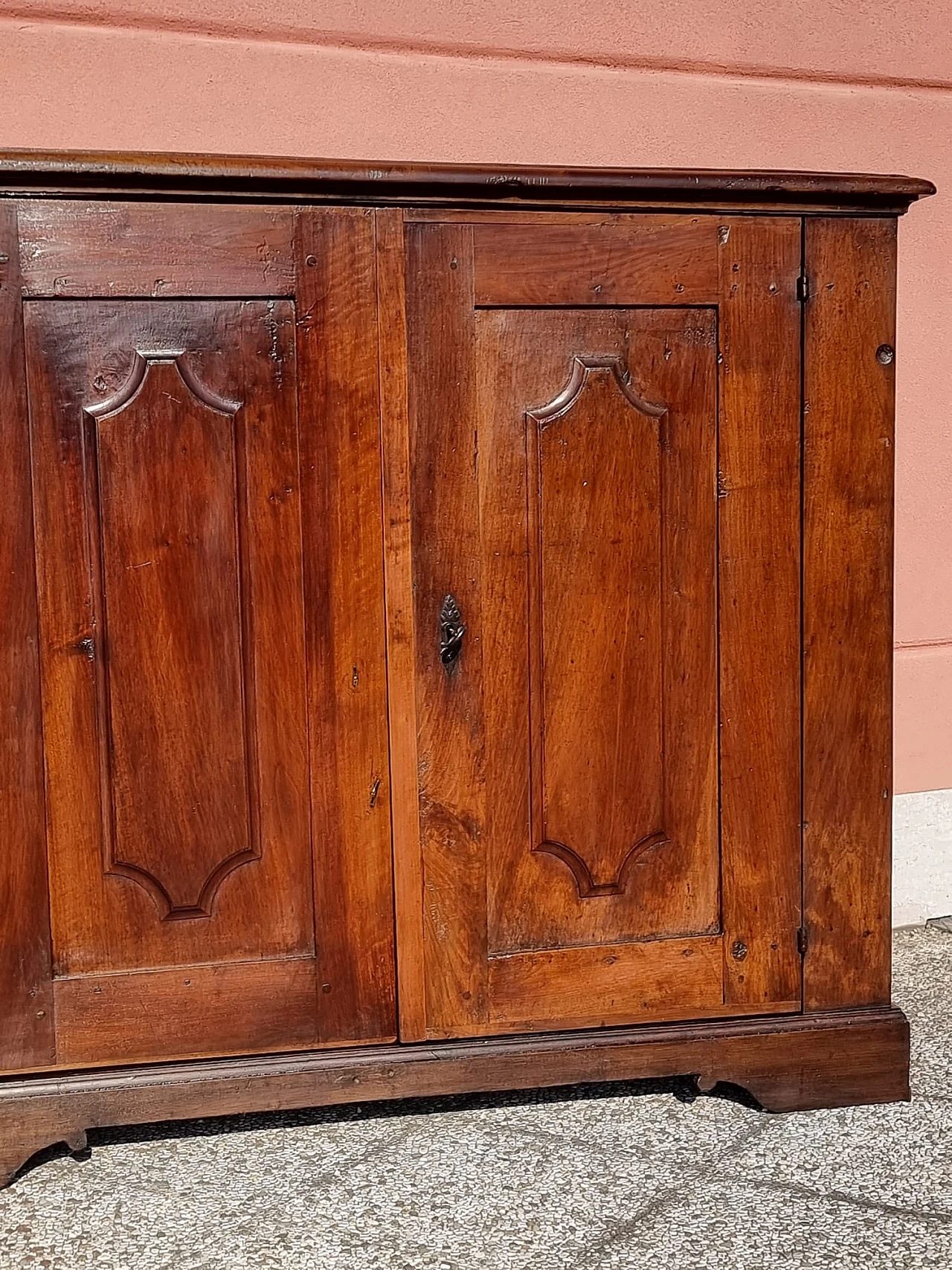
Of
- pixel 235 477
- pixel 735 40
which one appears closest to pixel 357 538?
pixel 235 477

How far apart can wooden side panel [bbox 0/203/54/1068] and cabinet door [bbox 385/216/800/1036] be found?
57cm

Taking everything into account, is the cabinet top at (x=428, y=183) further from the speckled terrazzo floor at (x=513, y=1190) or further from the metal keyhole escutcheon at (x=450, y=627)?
the speckled terrazzo floor at (x=513, y=1190)

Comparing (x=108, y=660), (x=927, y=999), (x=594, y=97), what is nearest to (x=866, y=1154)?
(x=927, y=999)

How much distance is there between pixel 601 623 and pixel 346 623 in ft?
1.36

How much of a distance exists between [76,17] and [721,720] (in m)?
2.01

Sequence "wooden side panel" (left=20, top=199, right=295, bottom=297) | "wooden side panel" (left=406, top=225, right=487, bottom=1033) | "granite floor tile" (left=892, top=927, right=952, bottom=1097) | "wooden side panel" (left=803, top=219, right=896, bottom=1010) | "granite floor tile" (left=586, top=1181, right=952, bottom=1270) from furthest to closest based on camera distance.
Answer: "granite floor tile" (left=892, top=927, right=952, bottom=1097) → "wooden side panel" (left=803, top=219, right=896, bottom=1010) → "wooden side panel" (left=406, top=225, right=487, bottom=1033) → "wooden side panel" (left=20, top=199, right=295, bottom=297) → "granite floor tile" (left=586, top=1181, right=952, bottom=1270)

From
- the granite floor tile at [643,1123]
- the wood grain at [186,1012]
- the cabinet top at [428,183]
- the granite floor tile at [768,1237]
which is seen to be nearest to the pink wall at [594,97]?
the cabinet top at [428,183]

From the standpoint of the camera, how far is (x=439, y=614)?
200 centimetres

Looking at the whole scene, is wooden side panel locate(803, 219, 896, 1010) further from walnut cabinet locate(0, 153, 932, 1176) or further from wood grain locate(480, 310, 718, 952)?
wood grain locate(480, 310, 718, 952)

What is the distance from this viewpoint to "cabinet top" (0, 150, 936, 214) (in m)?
1.82

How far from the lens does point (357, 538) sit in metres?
1.97

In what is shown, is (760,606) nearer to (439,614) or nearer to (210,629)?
(439,614)

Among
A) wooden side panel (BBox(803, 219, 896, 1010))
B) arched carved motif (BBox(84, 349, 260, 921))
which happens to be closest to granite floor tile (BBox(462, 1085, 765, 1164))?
wooden side panel (BBox(803, 219, 896, 1010))

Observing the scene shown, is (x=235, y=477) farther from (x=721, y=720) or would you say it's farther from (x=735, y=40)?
(x=735, y=40)
